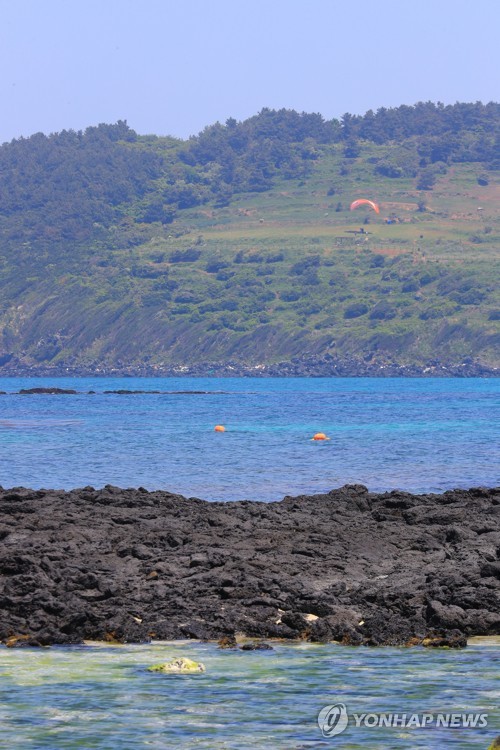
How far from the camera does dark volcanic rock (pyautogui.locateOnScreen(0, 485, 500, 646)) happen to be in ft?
48.3

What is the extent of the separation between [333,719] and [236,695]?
1185mm

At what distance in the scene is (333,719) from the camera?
1120 centimetres

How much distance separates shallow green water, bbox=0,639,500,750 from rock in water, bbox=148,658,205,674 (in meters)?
0.12

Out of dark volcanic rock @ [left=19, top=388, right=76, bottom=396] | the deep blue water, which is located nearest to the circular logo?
the deep blue water

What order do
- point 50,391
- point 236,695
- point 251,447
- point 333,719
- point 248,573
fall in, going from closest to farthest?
point 333,719, point 236,695, point 248,573, point 251,447, point 50,391

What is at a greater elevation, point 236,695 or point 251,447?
point 236,695

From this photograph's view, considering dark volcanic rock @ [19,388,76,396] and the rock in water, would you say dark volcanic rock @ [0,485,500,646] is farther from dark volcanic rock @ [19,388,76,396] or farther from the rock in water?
dark volcanic rock @ [19,388,76,396]

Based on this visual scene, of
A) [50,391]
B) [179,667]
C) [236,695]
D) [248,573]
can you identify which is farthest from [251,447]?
[50,391]

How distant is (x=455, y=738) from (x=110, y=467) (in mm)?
31058

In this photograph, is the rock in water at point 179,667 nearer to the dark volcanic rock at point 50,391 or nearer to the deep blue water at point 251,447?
the deep blue water at point 251,447

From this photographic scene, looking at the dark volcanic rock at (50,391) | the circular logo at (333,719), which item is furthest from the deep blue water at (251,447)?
the dark volcanic rock at (50,391)

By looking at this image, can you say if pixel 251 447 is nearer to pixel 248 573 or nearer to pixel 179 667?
pixel 248 573

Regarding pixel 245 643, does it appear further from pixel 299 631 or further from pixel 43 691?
pixel 43 691

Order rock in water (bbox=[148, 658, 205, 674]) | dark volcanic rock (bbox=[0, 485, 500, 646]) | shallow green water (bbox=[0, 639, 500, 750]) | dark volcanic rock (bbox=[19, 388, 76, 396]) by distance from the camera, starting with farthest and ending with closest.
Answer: dark volcanic rock (bbox=[19, 388, 76, 396]) → dark volcanic rock (bbox=[0, 485, 500, 646]) → rock in water (bbox=[148, 658, 205, 674]) → shallow green water (bbox=[0, 639, 500, 750])
